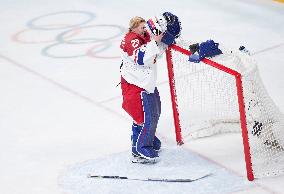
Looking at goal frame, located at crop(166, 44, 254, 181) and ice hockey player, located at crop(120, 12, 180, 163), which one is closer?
goal frame, located at crop(166, 44, 254, 181)

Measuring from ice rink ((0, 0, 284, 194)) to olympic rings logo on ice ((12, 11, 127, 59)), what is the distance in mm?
13

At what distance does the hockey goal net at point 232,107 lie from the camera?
4.05 meters

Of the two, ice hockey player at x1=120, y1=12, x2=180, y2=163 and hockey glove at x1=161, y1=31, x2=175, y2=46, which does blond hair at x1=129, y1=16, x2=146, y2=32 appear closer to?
ice hockey player at x1=120, y1=12, x2=180, y2=163

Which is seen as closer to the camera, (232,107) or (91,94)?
(232,107)

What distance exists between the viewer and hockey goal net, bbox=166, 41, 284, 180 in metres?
4.05

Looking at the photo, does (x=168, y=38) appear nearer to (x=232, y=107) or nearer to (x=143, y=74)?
(x=143, y=74)

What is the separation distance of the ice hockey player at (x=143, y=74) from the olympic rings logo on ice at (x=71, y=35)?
8.11 feet

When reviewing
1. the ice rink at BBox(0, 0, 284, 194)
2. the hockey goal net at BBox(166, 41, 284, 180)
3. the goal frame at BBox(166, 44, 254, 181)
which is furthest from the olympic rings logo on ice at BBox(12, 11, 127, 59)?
the goal frame at BBox(166, 44, 254, 181)

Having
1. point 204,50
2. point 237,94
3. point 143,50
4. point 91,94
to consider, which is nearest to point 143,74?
point 143,50

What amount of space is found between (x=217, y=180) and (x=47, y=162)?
1.27m

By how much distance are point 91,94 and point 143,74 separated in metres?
1.70

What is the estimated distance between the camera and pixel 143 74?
4.28m

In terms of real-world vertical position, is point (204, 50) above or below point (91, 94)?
above

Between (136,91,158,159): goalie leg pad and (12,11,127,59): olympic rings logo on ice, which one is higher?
(136,91,158,159): goalie leg pad
